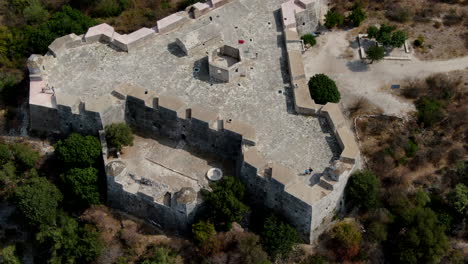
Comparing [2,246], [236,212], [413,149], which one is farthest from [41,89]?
[413,149]

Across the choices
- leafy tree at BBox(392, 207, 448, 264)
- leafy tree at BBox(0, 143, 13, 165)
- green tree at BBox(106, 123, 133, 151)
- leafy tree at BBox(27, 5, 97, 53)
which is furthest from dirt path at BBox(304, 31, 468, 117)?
leafy tree at BBox(0, 143, 13, 165)

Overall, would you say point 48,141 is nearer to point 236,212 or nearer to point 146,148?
point 146,148

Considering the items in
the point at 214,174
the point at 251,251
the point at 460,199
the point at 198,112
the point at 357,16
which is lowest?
the point at 460,199

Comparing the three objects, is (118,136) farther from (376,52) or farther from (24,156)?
(376,52)

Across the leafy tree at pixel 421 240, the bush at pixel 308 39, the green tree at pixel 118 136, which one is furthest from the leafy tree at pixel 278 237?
the bush at pixel 308 39

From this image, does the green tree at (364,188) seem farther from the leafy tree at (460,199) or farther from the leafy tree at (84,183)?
the leafy tree at (84,183)

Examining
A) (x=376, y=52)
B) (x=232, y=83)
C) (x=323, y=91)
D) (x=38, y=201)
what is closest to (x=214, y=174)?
(x=232, y=83)
